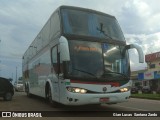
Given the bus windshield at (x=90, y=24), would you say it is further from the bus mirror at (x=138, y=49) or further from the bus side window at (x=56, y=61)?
the bus side window at (x=56, y=61)

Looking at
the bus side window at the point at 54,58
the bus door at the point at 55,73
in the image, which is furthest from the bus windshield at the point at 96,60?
the bus side window at the point at 54,58

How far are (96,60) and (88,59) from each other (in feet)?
1.02

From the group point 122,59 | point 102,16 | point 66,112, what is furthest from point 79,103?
point 102,16

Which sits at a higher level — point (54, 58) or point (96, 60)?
point (54, 58)

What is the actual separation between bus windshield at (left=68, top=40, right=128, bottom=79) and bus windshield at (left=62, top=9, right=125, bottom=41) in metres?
0.50

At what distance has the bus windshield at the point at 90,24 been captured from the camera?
13078 millimetres

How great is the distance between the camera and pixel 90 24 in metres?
13.4

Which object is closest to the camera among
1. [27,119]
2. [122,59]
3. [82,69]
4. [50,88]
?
[27,119]

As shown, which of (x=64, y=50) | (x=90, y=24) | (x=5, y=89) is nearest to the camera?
(x=64, y=50)

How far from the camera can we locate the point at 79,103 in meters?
12.0

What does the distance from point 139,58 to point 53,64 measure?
3555 mm

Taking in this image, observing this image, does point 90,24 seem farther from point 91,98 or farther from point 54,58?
point 91,98

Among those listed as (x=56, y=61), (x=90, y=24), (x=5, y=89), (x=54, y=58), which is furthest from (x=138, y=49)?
(x=5, y=89)

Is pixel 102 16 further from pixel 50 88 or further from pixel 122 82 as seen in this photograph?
pixel 50 88
